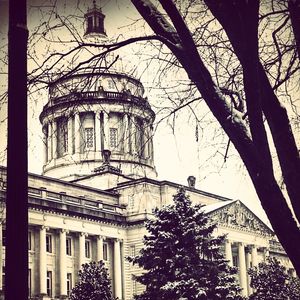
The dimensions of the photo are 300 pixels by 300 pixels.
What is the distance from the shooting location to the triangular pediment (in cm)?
3775

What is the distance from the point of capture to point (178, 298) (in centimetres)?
1972

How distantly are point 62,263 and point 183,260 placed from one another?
12602 mm

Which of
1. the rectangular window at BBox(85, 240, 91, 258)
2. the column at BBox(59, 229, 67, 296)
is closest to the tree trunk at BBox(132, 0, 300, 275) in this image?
the column at BBox(59, 229, 67, 296)

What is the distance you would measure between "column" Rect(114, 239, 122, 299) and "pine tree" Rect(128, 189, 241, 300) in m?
12.8

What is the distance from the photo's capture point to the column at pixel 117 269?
1328 inches

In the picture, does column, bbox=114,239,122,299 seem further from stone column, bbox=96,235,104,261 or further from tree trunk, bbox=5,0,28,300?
tree trunk, bbox=5,0,28,300

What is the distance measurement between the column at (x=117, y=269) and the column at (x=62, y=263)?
3174mm

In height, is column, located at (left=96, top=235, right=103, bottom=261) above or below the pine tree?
above

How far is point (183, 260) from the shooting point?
20.2 metres

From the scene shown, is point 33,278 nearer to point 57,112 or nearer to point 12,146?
point 57,112

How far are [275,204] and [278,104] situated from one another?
24.8 inches

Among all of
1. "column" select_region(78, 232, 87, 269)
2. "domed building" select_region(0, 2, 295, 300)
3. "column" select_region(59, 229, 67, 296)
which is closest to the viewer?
"domed building" select_region(0, 2, 295, 300)

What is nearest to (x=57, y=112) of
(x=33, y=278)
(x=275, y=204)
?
(x=275, y=204)

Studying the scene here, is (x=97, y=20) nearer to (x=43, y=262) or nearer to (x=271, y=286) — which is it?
(x=271, y=286)
